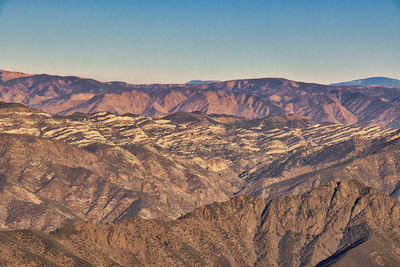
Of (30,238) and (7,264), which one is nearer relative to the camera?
(7,264)

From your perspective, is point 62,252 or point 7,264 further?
point 62,252

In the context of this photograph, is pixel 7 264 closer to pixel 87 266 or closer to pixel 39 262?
pixel 39 262

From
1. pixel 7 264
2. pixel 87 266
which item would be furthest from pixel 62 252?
pixel 7 264

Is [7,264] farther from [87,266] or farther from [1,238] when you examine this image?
[87,266]

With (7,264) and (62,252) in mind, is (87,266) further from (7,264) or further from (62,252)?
(7,264)

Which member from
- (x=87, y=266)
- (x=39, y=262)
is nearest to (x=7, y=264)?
(x=39, y=262)

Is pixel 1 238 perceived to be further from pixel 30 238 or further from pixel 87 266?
pixel 87 266

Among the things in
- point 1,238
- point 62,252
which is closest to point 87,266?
point 62,252
